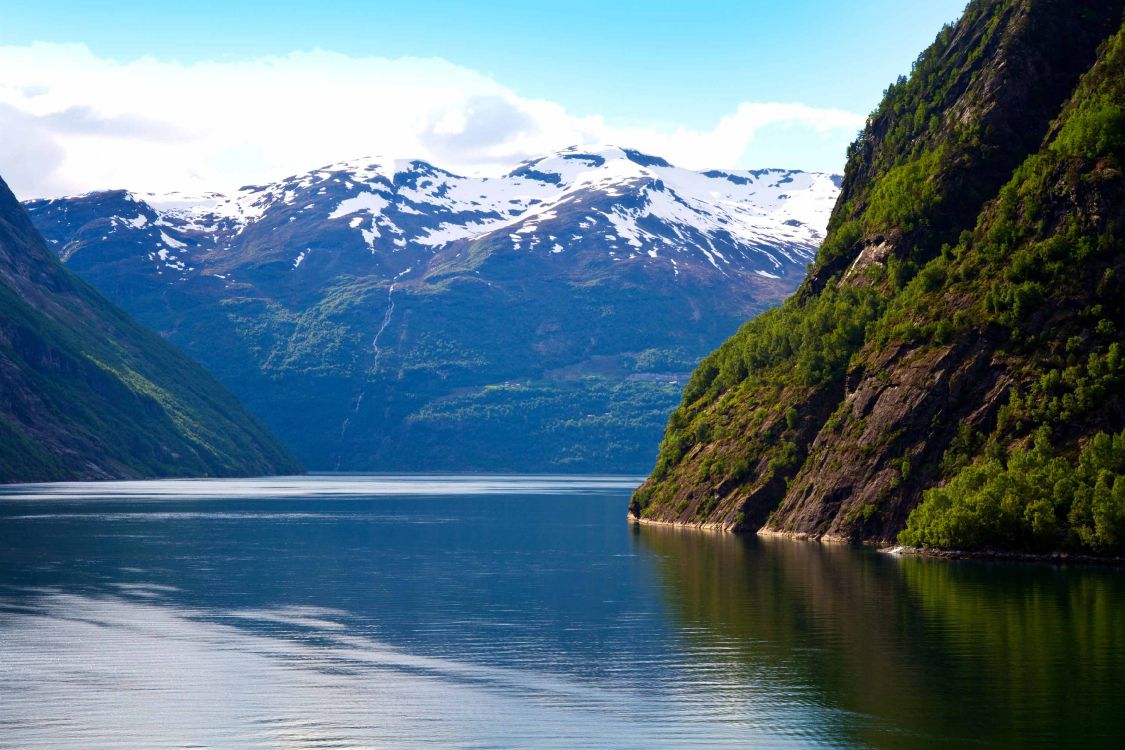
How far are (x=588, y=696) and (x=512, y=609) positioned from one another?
29324mm

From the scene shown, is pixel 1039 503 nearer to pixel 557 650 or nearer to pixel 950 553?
pixel 950 553

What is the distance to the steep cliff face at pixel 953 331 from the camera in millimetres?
112562

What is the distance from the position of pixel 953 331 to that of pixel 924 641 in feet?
204

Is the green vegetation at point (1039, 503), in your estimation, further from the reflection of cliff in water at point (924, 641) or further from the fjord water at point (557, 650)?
the fjord water at point (557, 650)

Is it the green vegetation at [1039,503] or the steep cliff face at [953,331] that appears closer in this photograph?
the green vegetation at [1039,503]

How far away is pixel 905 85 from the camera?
182750mm

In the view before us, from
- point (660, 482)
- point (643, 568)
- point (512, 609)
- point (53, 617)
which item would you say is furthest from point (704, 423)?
point (53, 617)

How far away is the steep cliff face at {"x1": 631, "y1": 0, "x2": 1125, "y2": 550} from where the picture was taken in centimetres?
11256

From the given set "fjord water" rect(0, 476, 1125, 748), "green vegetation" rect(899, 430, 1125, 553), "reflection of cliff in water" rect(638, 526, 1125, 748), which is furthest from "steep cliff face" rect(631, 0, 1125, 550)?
"reflection of cliff in water" rect(638, 526, 1125, 748)

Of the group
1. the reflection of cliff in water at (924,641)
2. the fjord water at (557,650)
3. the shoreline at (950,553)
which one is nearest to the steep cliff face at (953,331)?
the shoreline at (950,553)

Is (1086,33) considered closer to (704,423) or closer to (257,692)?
(704,423)

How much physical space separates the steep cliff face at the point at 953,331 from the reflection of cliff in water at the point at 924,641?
1400cm

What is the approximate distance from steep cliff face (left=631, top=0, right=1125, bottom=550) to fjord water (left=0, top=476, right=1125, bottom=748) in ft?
33.3

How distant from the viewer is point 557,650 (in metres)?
65.8
